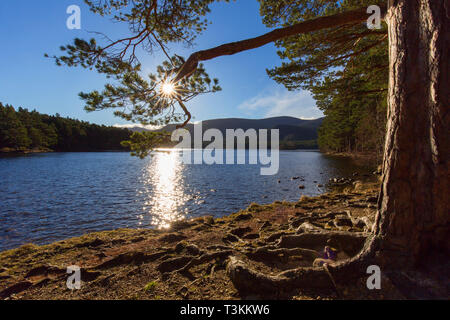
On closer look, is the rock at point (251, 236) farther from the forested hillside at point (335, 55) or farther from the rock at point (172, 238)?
the forested hillside at point (335, 55)

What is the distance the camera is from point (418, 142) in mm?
2768

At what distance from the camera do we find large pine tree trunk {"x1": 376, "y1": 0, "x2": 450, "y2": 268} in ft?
8.60

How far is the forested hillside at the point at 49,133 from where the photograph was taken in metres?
79.4

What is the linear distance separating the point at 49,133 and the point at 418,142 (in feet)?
463

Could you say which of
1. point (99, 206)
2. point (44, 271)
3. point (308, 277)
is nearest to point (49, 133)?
point (99, 206)

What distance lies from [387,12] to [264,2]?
184 inches

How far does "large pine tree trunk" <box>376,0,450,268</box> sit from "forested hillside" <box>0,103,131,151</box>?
109211mm

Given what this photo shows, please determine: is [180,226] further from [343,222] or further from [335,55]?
[335,55]

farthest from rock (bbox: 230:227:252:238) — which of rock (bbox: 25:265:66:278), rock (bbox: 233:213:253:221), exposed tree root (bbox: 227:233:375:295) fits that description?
rock (bbox: 25:265:66:278)

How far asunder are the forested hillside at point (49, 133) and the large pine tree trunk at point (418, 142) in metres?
109

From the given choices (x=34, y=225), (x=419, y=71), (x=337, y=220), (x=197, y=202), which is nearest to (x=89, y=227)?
(x=34, y=225)

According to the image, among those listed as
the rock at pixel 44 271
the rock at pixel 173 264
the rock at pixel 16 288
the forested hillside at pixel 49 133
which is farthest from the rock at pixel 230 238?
the forested hillside at pixel 49 133
